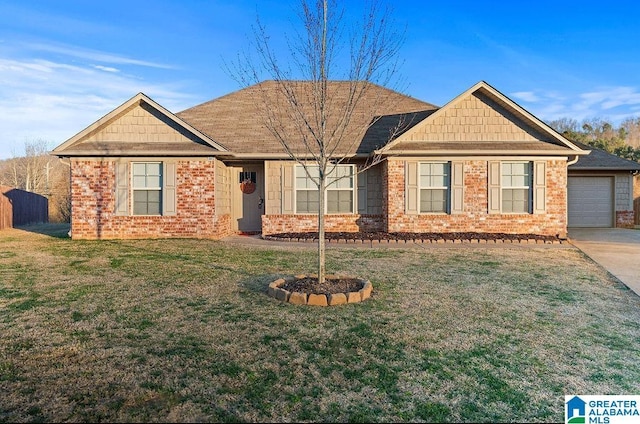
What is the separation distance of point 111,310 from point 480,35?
15.6m

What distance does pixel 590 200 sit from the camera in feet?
53.3

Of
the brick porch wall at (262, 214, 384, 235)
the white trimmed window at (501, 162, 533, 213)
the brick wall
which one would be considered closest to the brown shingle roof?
the brick porch wall at (262, 214, 384, 235)

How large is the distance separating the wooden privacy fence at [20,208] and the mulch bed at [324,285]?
57.4 feet

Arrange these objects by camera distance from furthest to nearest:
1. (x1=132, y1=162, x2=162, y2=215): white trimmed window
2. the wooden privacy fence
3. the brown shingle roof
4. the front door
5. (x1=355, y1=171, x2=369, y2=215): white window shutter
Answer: the wooden privacy fence
the front door
(x1=355, y1=171, x2=369, y2=215): white window shutter
the brown shingle roof
(x1=132, y1=162, x2=162, y2=215): white trimmed window

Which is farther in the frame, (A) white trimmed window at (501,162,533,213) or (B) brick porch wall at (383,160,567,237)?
(A) white trimmed window at (501,162,533,213)

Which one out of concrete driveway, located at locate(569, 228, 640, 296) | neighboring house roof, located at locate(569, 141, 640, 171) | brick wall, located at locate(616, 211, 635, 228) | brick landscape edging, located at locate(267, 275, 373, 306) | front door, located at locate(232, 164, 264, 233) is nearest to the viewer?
brick landscape edging, located at locate(267, 275, 373, 306)

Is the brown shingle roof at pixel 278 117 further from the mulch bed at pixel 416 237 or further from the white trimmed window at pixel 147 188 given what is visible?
the mulch bed at pixel 416 237

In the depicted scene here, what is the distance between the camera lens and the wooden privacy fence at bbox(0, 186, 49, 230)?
17484 millimetres

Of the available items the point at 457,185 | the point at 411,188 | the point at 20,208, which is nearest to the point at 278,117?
the point at 411,188

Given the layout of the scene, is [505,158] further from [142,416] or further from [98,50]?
[98,50]

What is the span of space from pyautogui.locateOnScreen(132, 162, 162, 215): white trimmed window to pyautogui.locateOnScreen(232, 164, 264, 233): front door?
9.26 feet

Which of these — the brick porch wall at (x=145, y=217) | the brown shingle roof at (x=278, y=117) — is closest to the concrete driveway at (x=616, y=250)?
the brown shingle roof at (x=278, y=117)

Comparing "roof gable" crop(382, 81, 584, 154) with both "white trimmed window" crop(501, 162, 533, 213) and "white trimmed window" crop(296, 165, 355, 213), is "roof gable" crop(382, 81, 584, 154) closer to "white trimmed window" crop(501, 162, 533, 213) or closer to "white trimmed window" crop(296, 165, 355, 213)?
"white trimmed window" crop(501, 162, 533, 213)

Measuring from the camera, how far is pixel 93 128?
12.2 m
